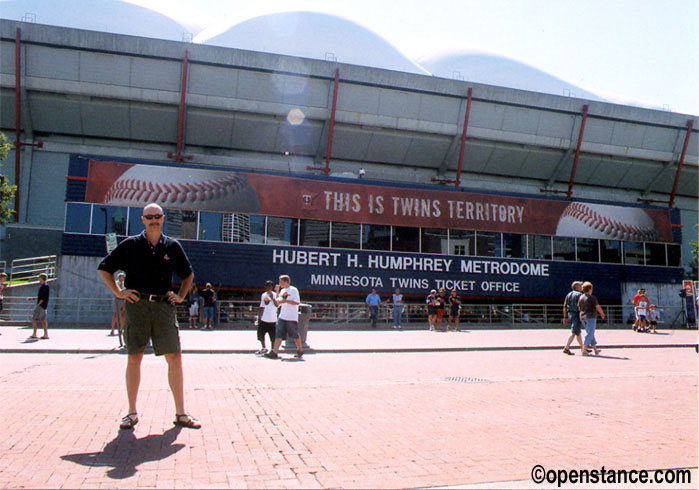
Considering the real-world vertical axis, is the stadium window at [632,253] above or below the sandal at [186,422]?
above

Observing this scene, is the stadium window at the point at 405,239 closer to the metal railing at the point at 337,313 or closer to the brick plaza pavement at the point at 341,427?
the metal railing at the point at 337,313

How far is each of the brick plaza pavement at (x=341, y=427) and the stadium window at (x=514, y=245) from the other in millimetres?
20389

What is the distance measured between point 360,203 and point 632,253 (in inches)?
636

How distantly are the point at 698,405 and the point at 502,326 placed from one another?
2031 centimetres

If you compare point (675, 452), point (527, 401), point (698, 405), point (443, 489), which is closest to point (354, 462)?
point (443, 489)

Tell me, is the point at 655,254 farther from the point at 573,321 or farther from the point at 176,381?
the point at 176,381

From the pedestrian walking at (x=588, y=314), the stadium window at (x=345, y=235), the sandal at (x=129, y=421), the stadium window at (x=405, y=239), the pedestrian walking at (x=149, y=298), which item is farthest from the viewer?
the stadium window at (x=405, y=239)

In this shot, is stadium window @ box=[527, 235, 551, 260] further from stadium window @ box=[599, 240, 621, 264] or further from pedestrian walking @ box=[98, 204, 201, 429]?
pedestrian walking @ box=[98, 204, 201, 429]

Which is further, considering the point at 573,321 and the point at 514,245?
the point at 514,245

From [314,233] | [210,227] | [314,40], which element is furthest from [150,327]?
[314,40]

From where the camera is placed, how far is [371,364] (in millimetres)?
10617

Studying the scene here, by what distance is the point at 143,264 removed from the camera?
4.85 metres

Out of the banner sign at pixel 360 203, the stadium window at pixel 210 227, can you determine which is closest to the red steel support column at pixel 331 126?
the banner sign at pixel 360 203

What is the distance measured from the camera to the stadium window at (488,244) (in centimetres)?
2927
